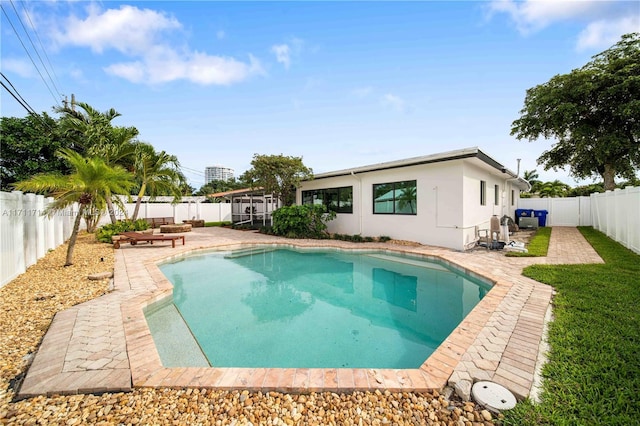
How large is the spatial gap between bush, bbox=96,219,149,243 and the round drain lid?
1444 cm

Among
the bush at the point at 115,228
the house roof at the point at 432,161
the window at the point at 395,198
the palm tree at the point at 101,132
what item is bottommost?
the bush at the point at 115,228

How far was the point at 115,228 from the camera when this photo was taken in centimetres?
1263

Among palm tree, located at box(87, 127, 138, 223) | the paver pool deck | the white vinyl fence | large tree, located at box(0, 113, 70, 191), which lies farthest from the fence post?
large tree, located at box(0, 113, 70, 191)

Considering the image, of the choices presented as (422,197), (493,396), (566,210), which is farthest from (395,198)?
(566,210)

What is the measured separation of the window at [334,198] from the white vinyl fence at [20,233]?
430 inches

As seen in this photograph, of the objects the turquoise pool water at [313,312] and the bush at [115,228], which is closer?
the turquoise pool water at [313,312]

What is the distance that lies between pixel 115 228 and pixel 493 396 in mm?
15177

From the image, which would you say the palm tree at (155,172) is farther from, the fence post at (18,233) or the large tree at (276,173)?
the fence post at (18,233)

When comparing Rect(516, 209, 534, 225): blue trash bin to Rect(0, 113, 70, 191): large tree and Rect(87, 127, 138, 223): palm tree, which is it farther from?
Rect(0, 113, 70, 191): large tree

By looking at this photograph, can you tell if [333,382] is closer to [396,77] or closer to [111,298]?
[111,298]

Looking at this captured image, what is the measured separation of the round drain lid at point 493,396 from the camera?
2227mm

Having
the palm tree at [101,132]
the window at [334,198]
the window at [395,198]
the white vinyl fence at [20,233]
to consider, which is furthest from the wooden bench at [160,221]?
the window at [395,198]

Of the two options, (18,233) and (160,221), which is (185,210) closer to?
(160,221)

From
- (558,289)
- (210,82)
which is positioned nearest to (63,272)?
(210,82)
